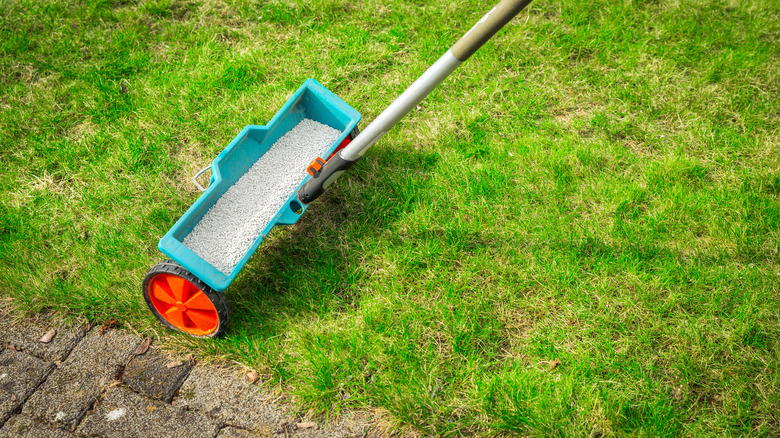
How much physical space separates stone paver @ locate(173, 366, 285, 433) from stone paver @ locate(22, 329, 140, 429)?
368 millimetres

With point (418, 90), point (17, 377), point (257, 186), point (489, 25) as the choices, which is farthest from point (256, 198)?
point (489, 25)

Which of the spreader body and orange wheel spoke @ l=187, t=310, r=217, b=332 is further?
orange wheel spoke @ l=187, t=310, r=217, b=332

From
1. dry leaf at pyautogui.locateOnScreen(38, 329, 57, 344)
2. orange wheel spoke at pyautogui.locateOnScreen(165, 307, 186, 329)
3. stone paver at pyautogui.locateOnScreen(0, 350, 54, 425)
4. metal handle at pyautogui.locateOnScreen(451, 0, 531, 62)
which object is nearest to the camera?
metal handle at pyautogui.locateOnScreen(451, 0, 531, 62)

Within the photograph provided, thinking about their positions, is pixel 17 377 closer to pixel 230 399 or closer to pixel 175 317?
pixel 175 317

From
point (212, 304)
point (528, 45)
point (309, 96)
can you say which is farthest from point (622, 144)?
point (212, 304)

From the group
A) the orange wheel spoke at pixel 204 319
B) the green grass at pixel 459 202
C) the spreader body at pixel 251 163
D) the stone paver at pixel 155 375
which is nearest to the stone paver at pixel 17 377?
the green grass at pixel 459 202

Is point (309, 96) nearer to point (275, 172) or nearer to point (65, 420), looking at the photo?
point (275, 172)

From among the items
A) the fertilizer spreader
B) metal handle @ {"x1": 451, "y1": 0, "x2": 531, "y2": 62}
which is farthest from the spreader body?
metal handle @ {"x1": 451, "y1": 0, "x2": 531, "y2": 62}

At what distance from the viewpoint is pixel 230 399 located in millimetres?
2258

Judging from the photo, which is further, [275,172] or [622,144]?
[622,144]

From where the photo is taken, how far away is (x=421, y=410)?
6.95ft

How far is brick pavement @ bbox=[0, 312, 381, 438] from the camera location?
2158 millimetres

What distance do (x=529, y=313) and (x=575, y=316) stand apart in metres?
0.21

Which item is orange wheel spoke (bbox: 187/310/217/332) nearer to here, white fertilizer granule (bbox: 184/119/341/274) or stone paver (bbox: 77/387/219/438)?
white fertilizer granule (bbox: 184/119/341/274)
